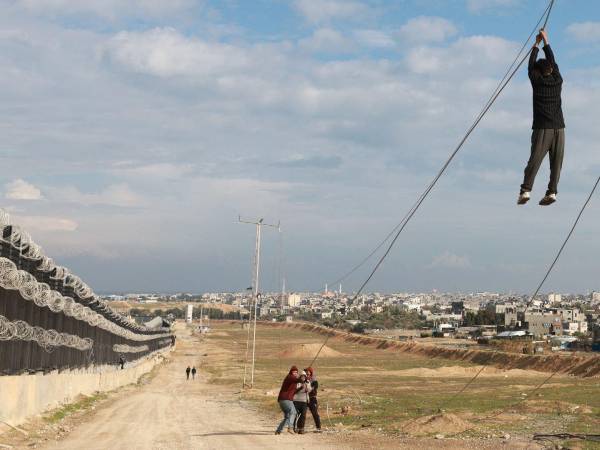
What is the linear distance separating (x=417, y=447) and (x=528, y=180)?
11174 mm

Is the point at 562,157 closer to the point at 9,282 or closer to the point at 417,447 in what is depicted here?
the point at 417,447

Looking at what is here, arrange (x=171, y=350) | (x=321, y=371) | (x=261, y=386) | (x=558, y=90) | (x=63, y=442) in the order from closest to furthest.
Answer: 1. (x=558, y=90)
2. (x=63, y=442)
3. (x=261, y=386)
4. (x=321, y=371)
5. (x=171, y=350)

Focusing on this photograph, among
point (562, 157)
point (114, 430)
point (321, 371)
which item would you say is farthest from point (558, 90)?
point (321, 371)

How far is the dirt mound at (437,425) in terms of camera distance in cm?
2444

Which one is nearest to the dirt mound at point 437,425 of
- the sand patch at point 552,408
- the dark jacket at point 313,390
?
the dark jacket at point 313,390

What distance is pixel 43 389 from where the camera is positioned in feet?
97.4

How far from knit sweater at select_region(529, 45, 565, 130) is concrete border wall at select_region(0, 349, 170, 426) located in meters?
18.9

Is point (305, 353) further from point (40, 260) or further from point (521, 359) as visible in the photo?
point (40, 260)

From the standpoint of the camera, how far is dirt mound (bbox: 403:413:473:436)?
24.4m

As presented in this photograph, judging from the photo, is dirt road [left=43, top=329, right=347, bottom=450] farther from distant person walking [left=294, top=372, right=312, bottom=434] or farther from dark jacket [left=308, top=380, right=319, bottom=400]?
dark jacket [left=308, top=380, right=319, bottom=400]

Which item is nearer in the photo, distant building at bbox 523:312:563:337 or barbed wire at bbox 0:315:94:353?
barbed wire at bbox 0:315:94:353

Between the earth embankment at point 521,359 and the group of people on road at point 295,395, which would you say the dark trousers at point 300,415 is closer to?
the group of people on road at point 295,395

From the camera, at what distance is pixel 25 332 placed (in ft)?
85.8

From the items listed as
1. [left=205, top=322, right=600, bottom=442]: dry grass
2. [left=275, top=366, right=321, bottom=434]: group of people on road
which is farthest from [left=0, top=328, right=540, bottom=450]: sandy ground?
[left=205, top=322, right=600, bottom=442]: dry grass
